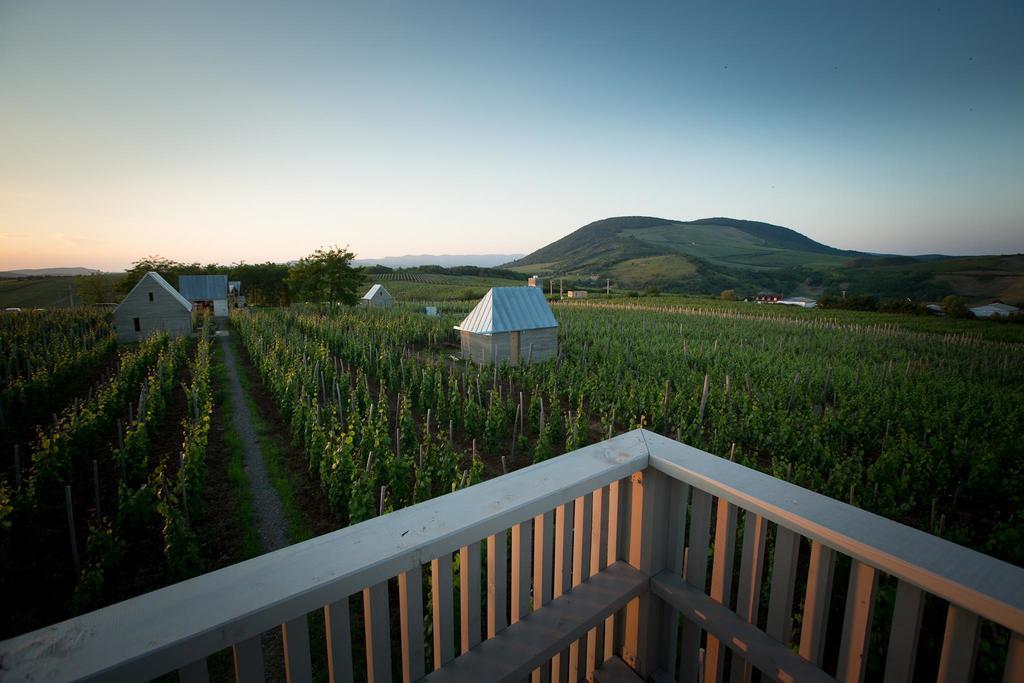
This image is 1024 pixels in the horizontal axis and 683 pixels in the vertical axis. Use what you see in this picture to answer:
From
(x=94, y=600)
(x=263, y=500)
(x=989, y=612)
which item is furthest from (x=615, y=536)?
(x=263, y=500)

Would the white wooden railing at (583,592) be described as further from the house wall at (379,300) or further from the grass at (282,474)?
the house wall at (379,300)

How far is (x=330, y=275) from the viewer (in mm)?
34219

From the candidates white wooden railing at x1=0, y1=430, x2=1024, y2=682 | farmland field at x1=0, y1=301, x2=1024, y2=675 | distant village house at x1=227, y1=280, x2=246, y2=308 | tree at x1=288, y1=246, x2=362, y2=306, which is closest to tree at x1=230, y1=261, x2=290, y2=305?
distant village house at x1=227, y1=280, x2=246, y2=308

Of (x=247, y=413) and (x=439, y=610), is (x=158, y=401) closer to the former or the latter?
(x=247, y=413)

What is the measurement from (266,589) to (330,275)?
35843mm

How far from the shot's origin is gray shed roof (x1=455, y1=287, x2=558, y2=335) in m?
16.2

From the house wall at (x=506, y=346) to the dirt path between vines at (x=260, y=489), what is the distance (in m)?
7.43

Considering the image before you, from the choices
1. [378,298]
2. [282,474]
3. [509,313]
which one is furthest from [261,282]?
[282,474]

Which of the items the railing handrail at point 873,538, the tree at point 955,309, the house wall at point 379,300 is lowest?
the tree at point 955,309

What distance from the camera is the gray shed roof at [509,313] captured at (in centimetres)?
1620

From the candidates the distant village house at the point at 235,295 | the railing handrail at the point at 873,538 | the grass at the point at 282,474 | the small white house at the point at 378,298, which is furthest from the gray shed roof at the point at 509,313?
the distant village house at the point at 235,295

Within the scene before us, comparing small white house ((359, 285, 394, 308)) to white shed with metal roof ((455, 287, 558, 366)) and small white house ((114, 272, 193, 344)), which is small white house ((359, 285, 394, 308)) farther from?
white shed with metal roof ((455, 287, 558, 366))

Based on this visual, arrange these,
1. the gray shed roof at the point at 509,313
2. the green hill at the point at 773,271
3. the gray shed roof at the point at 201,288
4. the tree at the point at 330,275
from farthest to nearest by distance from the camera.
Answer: the green hill at the point at 773,271
the gray shed roof at the point at 201,288
the tree at the point at 330,275
the gray shed roof at the point at 509,313

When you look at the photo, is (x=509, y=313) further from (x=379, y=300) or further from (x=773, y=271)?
(x=773, y=271)
